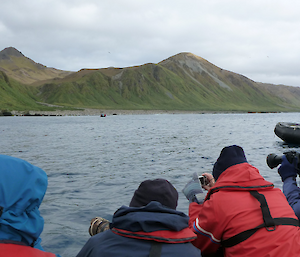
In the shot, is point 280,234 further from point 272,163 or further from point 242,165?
point 272,163

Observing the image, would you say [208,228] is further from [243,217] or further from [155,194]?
[155,194]

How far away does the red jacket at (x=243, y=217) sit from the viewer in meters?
3.54

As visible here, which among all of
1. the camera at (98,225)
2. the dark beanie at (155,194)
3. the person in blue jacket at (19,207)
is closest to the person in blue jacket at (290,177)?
the dark beanie at (155,194)

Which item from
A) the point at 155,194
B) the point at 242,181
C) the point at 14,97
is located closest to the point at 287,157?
the point at 242,181

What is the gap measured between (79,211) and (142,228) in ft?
23.7

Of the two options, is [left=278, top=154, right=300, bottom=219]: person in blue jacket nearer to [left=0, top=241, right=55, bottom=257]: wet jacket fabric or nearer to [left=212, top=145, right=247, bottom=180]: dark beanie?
[left=212, top=145, right=247, bottom=180]: dark beanie

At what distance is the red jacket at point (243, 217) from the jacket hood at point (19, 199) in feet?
6.83

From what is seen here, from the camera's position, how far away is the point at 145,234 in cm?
282

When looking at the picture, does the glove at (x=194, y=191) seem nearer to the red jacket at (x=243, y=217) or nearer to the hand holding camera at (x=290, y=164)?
the red jacket at (x=243, y=217)

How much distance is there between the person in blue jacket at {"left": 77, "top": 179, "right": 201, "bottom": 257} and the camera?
2.83 meters

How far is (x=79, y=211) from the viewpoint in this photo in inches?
375

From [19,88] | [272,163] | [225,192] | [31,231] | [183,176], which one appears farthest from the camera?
[19,88]

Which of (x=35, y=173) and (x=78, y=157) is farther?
(x=78, y=157)

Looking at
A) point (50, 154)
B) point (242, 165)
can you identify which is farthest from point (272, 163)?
point (50, 154)
